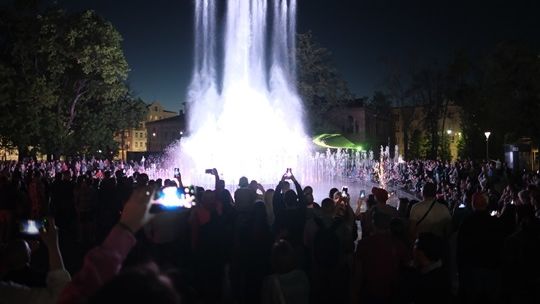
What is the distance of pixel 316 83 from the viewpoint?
54125 millimetres

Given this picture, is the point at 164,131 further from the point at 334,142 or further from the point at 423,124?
the point at 334,142

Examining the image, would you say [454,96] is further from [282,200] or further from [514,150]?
[282,200]

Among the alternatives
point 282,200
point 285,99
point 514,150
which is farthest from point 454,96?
point 282,200

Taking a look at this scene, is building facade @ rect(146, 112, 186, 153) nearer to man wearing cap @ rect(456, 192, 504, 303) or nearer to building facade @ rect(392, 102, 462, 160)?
building facade @ rect(392, 102, 462, 160)

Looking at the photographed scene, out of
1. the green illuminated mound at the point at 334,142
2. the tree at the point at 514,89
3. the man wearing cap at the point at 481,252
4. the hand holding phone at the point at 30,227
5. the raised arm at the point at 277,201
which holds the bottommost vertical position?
the man wearing cap at the point at 481,252

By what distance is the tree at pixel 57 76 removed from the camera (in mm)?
37406

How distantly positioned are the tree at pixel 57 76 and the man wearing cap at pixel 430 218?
111ft

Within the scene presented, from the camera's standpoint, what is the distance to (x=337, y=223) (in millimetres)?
6785

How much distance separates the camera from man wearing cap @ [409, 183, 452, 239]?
7.94 metres

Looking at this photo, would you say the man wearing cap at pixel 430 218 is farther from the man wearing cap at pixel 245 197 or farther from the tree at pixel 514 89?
the tree at pixel 514 89

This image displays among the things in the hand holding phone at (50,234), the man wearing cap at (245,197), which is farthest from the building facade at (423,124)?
the hand holding phone at (50,234)

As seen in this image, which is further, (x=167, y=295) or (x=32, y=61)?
(x=32, y=61)

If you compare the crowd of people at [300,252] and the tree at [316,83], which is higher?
the tree at [316,83]

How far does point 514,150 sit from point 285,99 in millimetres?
23895
